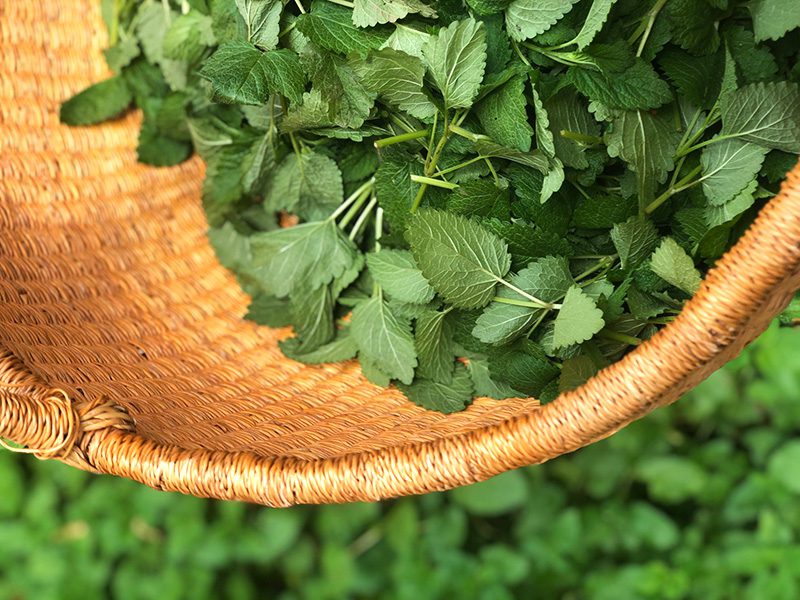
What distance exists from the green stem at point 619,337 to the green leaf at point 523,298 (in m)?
0.04

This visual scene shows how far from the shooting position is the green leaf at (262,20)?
60 cm

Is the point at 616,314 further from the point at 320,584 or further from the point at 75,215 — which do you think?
the point at 320,584

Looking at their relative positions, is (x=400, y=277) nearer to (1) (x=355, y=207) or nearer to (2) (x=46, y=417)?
(1) (x=355, y=207)

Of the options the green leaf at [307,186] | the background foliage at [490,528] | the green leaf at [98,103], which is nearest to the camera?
the green leaf at [307,186]

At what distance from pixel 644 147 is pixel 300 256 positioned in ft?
0.96

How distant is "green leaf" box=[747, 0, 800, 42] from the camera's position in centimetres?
53

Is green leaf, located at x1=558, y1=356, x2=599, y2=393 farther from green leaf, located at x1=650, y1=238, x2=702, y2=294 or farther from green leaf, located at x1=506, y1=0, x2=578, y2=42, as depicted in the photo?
green leaf, located at x1=506, y1=0, x2=578, y2=42

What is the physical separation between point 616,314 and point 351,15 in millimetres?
277

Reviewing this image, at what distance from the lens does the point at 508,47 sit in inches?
23.3

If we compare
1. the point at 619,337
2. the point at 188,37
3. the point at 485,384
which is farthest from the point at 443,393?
the point at 188,37

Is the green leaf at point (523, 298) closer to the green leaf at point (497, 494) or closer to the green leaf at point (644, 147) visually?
the green leaf at point (644, 147)

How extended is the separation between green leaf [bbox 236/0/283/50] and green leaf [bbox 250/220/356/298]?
160mm

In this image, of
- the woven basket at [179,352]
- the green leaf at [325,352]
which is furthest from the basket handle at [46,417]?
the green leaf at [325,352]

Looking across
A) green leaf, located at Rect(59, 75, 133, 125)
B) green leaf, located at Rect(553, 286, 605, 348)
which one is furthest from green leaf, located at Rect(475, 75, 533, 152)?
green leaf, located at Rect(59, 75, 133, 125)
